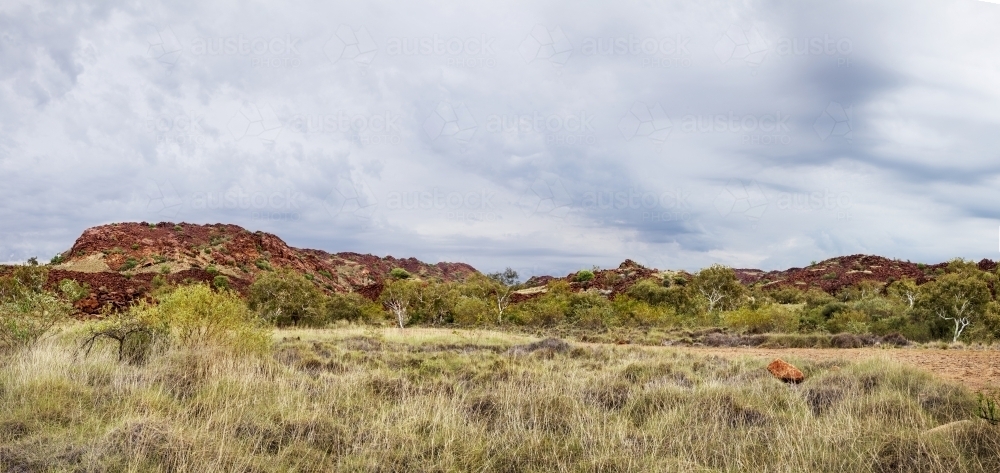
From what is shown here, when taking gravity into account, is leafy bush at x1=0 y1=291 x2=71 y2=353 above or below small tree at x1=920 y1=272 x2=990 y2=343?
below

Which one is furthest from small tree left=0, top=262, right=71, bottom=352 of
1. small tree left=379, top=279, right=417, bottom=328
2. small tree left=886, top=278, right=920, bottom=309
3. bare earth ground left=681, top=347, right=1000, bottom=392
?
small tree left=886, top=278, right=920, bottom=309

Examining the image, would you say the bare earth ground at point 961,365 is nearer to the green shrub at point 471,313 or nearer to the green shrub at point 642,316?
the green shrub at point 642,316

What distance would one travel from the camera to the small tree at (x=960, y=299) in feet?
68.3

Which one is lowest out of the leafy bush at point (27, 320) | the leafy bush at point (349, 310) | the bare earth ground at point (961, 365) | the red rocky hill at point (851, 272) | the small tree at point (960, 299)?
the leafy bush at point (349, 310)

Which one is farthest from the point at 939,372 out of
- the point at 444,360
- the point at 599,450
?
the point at 444,360

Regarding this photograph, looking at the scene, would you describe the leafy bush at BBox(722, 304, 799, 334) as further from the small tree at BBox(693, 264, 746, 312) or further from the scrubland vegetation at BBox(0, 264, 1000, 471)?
the scrubland vegetation at BBox(0, 264, 1000, 471)

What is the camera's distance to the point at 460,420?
6590 mm

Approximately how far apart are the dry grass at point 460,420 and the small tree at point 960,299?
14.9 meters

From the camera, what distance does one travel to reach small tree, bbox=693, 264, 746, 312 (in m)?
38.2

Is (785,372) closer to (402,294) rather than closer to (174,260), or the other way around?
(402,294)

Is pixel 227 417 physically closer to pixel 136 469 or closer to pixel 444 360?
pixel 136 469

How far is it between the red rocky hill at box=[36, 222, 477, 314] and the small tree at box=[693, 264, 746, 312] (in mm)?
29132

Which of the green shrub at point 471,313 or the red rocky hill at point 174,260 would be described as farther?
the red rocky hill at point 174,260

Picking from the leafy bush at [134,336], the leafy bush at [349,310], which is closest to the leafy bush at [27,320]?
the leafy bush at [134,336]
